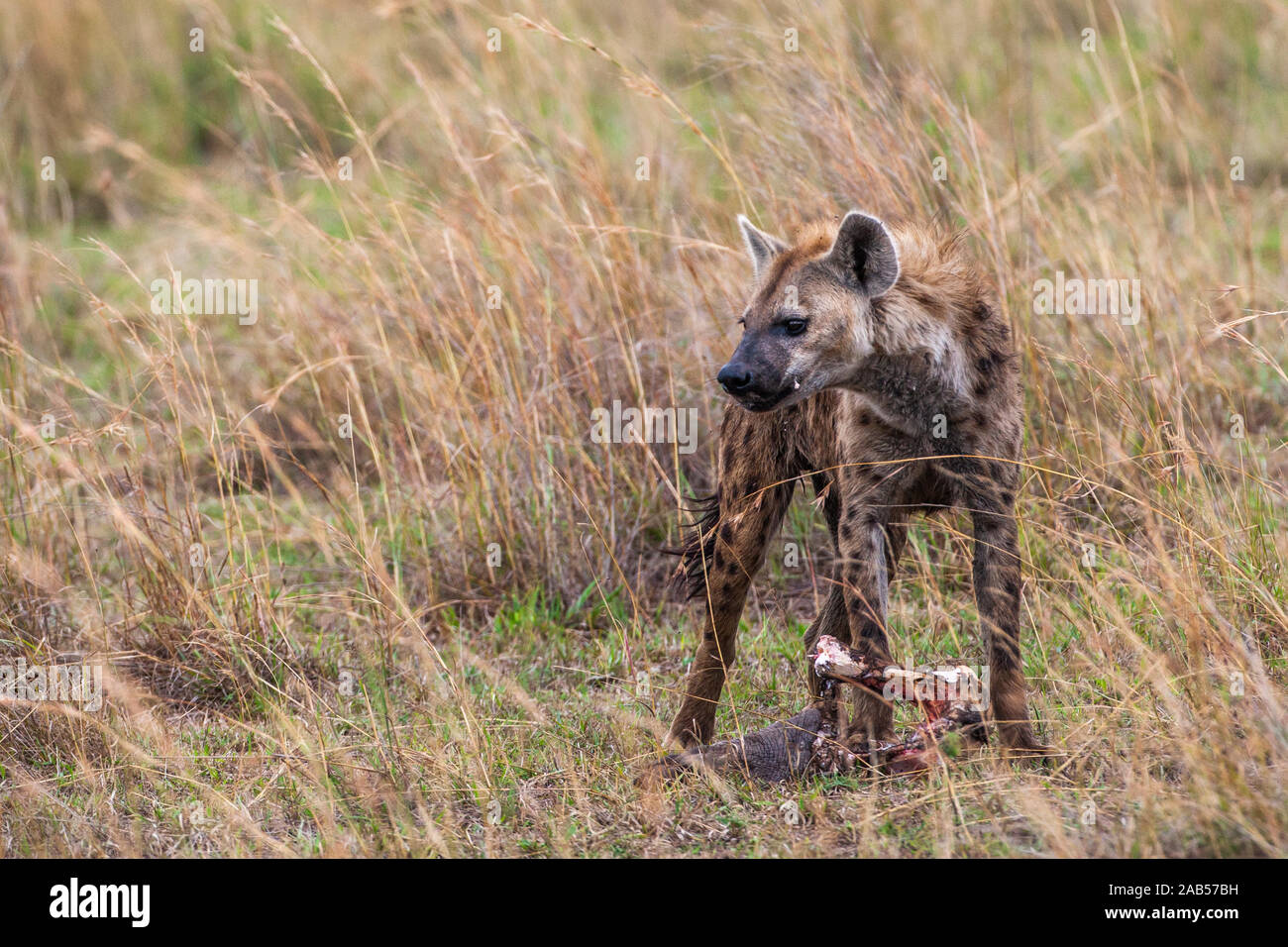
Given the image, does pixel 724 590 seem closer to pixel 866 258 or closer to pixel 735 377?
pixel 735 377

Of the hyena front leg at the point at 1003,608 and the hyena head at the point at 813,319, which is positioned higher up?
the hyena head at the point at 813,319

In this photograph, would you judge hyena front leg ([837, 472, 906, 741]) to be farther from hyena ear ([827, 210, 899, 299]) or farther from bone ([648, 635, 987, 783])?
hyena ear ([827, 210, 899, 299])

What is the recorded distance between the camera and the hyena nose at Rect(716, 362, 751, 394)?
358 cm

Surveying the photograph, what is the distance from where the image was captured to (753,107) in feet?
19.7

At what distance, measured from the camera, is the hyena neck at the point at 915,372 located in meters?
3.75

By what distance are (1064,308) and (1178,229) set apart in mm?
2105

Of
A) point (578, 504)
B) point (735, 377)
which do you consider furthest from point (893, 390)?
point (578, 504)

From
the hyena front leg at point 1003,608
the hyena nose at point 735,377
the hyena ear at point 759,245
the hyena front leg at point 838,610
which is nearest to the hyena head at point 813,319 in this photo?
the hyena nose at point 735,377

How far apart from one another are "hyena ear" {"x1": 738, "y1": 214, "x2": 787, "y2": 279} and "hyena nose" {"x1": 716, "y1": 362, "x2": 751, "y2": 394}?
53 centimetres

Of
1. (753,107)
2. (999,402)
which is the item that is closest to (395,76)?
(753,107)

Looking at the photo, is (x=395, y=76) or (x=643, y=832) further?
(x=395, y=76)

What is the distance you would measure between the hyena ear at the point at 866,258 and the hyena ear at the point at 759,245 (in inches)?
13.0

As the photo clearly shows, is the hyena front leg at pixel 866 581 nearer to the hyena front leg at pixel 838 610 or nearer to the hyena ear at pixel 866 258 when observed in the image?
the hyena front leg at pixel 838 610
